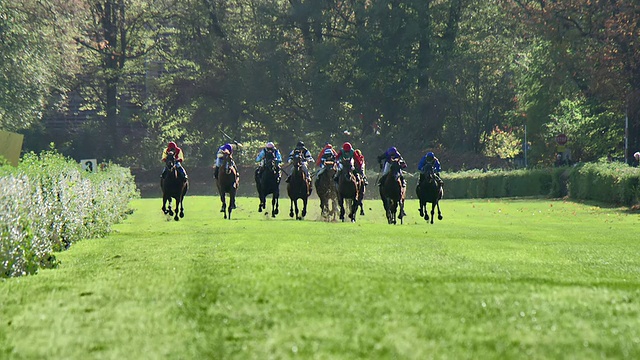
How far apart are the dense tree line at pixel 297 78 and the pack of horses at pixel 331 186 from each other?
3315cm

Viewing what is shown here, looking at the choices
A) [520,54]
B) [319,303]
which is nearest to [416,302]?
[319,303]

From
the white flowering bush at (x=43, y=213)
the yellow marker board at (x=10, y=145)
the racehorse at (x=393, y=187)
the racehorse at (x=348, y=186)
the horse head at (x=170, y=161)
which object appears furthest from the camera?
the horse head at (x=170, y=161)

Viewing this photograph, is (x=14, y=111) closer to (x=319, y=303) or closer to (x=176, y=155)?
(x=176, y=155)

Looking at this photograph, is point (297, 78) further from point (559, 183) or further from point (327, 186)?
point (327, 186)

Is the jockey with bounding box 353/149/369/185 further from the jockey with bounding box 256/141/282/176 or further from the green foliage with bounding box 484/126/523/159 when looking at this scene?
the green foliage with bounding box 484/126/523/159

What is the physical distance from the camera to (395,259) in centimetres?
1459

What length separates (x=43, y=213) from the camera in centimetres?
1683

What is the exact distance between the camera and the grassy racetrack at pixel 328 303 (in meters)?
8.33

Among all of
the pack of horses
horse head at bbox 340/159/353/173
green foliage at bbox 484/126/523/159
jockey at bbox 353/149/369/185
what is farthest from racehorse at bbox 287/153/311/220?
green foliage at bbox 484/126/523/159

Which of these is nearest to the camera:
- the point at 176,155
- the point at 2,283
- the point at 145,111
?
the point at 2,283

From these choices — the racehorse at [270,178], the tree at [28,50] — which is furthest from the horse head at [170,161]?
the tree at [28,50]

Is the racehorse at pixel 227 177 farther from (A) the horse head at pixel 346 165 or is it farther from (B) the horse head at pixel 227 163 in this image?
(A) the horse head at pixel 346 165

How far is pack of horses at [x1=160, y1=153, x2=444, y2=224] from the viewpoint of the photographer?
95.0 feet

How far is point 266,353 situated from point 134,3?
250 ft
